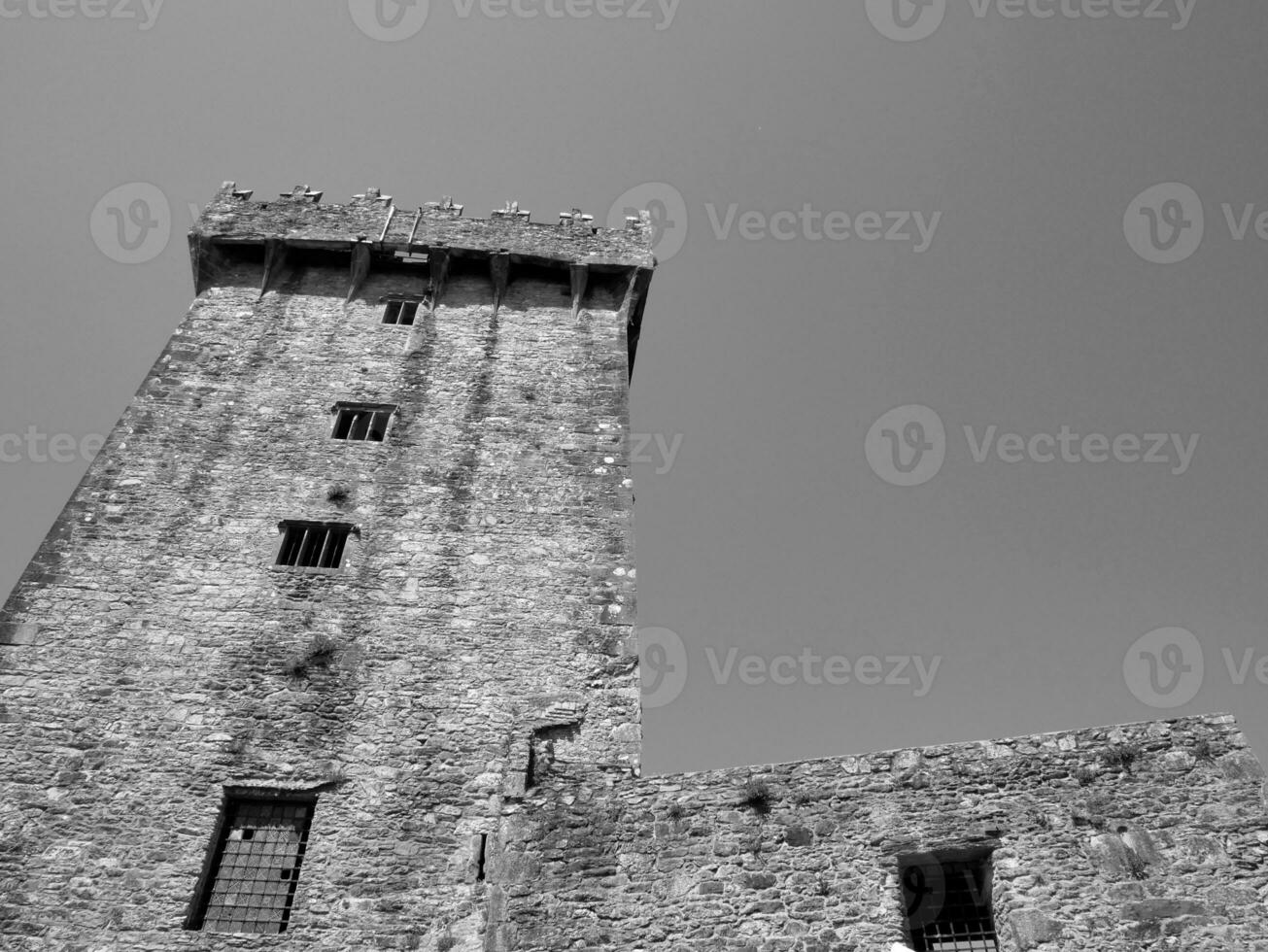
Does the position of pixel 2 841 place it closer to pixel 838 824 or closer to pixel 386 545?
→ pixel 386 545

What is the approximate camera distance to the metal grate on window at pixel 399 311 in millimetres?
17812

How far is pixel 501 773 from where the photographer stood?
466 inches

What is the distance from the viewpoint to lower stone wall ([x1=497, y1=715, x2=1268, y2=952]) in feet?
28.2

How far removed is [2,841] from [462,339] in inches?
387

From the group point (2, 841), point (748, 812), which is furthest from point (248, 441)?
point (748, 812)

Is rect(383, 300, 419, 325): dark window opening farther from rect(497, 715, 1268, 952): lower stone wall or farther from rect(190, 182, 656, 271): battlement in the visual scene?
rect(497, 715, 1268, 952): lower stone wall

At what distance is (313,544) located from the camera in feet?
46.0

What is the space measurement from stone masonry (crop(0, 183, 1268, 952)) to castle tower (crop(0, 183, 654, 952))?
41 mm

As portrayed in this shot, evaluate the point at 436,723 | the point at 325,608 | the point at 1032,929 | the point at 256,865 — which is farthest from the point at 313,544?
the point at 1032,929

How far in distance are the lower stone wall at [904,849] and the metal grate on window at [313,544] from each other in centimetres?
502

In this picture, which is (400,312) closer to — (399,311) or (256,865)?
(399,311)

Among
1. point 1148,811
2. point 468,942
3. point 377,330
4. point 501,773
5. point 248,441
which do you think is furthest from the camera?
point 377,330

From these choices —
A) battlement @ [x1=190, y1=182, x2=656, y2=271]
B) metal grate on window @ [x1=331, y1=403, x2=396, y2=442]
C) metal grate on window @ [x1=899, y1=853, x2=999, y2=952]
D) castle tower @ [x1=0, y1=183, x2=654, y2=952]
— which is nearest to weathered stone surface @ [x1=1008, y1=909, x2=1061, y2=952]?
metal grate on window @ [x1=899, y1=853, x2=999, y2=952]

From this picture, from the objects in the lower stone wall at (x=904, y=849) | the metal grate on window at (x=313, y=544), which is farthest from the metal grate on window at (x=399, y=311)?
the lower stone wall at (x=904, y=849)
